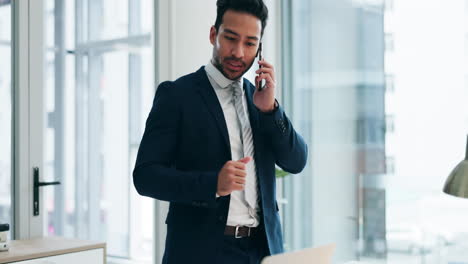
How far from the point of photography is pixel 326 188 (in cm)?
438

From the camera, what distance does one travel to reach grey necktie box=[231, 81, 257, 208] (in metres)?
1.65

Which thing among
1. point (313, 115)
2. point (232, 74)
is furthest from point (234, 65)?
point (313, 115)

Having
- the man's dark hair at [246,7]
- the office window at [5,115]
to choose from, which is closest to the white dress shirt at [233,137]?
the man's dark hair at [246,7]

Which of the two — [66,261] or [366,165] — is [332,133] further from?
[66,261]

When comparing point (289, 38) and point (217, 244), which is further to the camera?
point (289, 38)

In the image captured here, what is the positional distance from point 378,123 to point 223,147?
262 centimetres

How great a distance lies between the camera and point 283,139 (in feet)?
5.41

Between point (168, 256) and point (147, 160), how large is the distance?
29 cm

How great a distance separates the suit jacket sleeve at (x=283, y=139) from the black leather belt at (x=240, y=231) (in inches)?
8.5

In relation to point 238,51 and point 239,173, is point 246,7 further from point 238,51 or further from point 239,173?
point 239,173

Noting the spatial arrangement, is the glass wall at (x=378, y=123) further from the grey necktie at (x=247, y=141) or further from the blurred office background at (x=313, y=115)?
the grey necktie at (x=247, y=141)

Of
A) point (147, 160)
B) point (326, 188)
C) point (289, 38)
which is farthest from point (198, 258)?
point (289, 38)

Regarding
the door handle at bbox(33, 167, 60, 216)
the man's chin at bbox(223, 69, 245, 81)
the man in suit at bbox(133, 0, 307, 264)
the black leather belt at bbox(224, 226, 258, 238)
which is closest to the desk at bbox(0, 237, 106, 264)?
the door handle at bbox(33, 167, 60, 216)

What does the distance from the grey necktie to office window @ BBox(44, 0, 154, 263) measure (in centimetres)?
169
